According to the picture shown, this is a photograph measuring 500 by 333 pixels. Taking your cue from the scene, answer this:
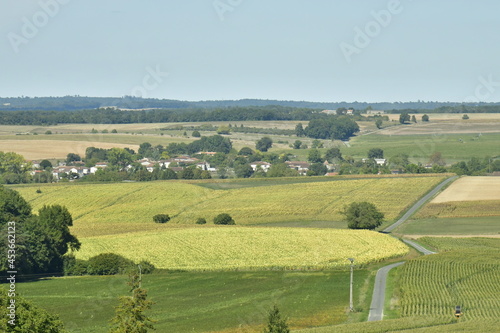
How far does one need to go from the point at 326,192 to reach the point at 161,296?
55.8 m

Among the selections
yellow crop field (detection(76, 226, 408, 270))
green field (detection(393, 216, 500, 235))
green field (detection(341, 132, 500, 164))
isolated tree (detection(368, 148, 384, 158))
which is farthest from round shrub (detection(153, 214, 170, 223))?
isolated tree (detection(368, 148, 384, 158))

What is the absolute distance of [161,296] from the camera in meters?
51.6

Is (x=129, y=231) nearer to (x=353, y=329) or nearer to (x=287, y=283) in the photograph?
(x=287, y=283)

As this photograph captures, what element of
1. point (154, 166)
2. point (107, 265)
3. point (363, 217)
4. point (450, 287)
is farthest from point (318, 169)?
point (450, 287)

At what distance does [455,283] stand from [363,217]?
95.9ft

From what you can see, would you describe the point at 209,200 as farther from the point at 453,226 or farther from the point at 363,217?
the point at 453,226

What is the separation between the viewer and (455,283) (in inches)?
2125

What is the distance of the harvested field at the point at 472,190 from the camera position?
96375 millimetres

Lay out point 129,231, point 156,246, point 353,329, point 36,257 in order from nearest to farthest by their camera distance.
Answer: point 353,329 < point 36,257 < point 156,246 < point 129,231

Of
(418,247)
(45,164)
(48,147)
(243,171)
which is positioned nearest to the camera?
(418,247)

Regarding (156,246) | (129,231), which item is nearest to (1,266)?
(156,246)

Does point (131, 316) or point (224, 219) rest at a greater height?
point (131, 316)

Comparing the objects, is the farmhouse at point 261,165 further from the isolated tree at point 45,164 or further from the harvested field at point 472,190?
the harvested field at point 472,190

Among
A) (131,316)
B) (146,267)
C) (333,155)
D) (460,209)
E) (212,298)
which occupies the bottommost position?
(146,267)
